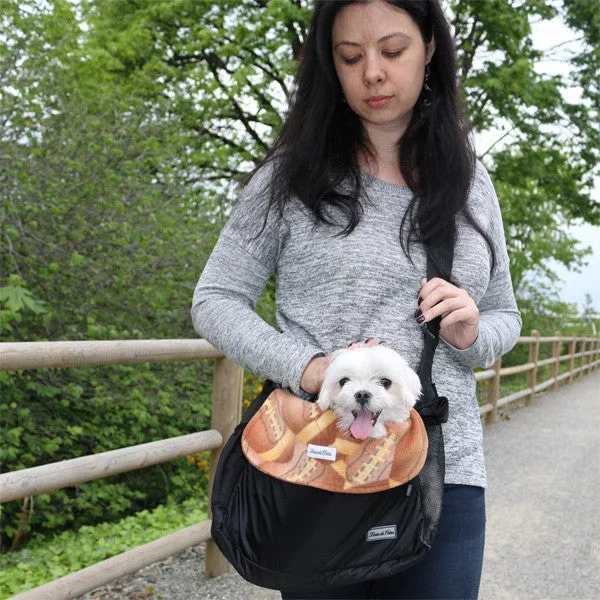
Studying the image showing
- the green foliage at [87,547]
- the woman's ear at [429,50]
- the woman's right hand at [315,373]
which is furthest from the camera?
the green foliage at [87,547]

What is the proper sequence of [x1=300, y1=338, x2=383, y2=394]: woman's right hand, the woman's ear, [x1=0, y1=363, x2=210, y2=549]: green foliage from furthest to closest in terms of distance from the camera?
[x1=0, y1=363, x2=210, y2=549]: green foliage
the woman's ear
[x1=300, y1=338, x2=383, y2=394]: woman's right hand

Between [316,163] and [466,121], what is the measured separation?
39cm

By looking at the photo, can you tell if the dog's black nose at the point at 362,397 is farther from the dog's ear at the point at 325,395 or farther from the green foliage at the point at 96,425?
the green foliage at the point at 96,425

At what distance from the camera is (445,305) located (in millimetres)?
1357

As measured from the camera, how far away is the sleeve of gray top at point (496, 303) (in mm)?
1517

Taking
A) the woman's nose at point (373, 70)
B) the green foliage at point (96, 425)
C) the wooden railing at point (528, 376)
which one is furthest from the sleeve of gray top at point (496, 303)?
the green foliage at point (96, 425)

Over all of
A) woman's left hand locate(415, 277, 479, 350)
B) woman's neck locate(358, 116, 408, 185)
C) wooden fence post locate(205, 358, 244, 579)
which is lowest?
wooden fence post locate(205, 358, 244, 579)

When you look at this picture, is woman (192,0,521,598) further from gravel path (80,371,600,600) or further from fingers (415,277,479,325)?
gravel path (80,371,600,600)

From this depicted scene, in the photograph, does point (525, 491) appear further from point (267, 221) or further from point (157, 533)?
point (267, 221)

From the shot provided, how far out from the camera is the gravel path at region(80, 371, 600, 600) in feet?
12.9

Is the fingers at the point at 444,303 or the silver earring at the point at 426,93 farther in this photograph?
the silver earring at the point at 426,93

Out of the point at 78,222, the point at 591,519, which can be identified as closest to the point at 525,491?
the point at 591,519

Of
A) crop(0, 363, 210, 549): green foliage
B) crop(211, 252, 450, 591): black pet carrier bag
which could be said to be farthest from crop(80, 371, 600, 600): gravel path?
crop(211, 252, 450, 591): black pet carrier bag

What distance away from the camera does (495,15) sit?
Answer: 12.1 meters
